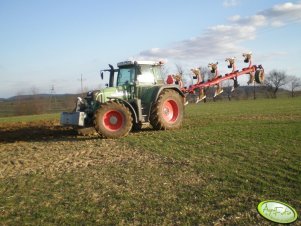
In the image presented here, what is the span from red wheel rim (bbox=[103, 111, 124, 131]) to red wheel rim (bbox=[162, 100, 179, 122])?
2301mm

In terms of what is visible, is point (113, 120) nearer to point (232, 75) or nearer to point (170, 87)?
point (170, 87)

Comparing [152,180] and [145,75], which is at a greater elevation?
[145,75]

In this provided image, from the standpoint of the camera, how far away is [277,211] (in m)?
5.22

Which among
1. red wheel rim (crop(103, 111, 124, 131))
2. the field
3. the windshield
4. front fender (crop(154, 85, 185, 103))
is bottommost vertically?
the field

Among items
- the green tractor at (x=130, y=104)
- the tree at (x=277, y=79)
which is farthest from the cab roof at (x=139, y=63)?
the tree at (x=277, y=79)

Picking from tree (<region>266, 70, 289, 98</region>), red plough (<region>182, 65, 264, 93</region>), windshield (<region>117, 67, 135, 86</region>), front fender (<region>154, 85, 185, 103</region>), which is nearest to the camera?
front fender (<region>154, 85, 185, 103</region>)

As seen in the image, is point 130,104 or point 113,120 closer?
point 113,120

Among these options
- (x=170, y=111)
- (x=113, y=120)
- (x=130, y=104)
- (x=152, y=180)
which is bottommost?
(x=152, y=180)

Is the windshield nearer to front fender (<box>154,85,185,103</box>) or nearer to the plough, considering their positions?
front fender (<box>154,85,185,103</box>)

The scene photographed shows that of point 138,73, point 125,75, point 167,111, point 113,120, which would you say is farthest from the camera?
point 167,111

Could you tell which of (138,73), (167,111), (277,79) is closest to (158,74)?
(138,73)

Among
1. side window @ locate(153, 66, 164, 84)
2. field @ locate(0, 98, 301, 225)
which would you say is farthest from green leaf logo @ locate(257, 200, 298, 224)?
side window @ locate(153, 66, 164, 84)

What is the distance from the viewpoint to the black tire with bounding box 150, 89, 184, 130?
1439cm

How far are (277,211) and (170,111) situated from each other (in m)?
10.4
